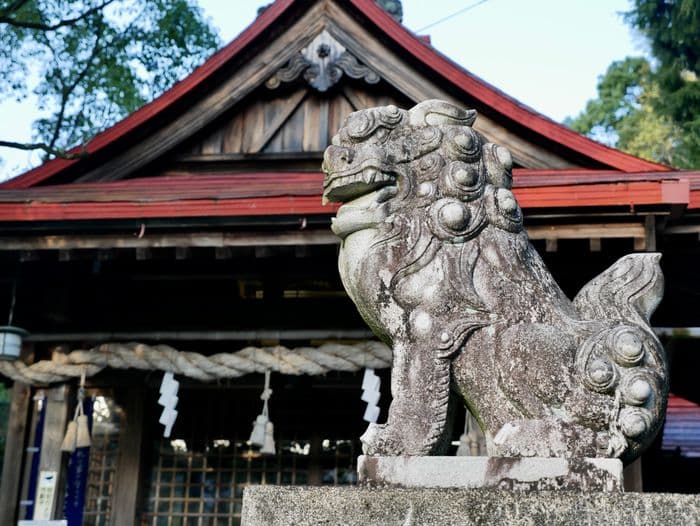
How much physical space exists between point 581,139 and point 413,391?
4.77 meters

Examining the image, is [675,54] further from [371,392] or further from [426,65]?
[371,392]

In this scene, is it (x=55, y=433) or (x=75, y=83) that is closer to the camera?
(x=55, y=433)

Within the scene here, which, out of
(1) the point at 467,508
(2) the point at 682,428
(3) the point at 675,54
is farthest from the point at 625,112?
(1) the point at 467,508

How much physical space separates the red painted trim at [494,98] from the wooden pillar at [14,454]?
176 inches

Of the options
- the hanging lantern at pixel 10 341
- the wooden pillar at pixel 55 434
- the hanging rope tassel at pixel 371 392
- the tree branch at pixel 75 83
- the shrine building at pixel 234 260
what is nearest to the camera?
the shrine building at pixel 234 260

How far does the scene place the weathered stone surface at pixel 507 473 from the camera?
9.25 feet

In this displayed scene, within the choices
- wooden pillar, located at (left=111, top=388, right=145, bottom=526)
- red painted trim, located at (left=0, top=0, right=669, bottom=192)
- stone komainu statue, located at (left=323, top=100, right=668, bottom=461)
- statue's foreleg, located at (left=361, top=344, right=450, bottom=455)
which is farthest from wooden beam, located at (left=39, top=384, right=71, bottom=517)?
statue's foreleg, located at (left=361, top=344, right=450, bottom=455)

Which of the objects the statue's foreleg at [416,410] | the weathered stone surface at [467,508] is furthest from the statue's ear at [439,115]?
the weathered stone surface at [467,508]

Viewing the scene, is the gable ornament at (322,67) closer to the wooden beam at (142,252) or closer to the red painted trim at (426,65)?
the red painted trim at (426,65)

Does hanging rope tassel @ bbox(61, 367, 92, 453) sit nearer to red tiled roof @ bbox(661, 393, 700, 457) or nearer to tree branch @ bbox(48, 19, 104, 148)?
red tiled roof @ bbox(661, 393, 700, 457)

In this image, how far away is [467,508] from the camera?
2.67 meters

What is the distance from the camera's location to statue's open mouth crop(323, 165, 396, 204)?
3.27 meters

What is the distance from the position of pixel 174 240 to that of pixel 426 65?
9.81 feet

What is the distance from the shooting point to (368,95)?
8.40 m
